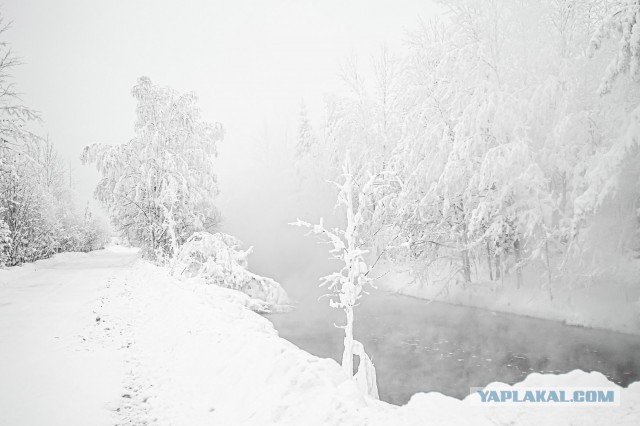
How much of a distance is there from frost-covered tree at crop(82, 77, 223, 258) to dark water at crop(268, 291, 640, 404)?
363 inches

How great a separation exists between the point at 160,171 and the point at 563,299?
22.1 metres

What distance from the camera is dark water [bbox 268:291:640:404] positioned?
1048 centimetres

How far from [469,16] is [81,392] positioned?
20447 mm

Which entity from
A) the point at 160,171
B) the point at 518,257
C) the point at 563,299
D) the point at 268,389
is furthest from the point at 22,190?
the point at 563,299

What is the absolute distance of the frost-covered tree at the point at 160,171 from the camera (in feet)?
70.6

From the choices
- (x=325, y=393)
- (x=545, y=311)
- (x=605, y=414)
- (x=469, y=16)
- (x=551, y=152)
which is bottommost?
(x=545, y=311)

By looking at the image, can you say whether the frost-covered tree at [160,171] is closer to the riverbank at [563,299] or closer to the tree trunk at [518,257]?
the riverbank at [563,299]

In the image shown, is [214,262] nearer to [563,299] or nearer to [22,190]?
[22,190]

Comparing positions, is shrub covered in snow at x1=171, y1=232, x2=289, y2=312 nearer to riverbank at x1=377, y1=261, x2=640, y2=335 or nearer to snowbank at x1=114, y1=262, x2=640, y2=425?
snowbank at x1=114, y1=262, x2=640, y2=425

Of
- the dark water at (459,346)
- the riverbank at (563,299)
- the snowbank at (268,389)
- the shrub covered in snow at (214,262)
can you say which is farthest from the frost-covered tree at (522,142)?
the shrub covered in snow at (214,262)

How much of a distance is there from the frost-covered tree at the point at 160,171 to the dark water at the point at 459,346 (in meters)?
9.22

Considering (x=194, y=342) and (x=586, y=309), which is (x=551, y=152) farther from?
(x=194, y=342)

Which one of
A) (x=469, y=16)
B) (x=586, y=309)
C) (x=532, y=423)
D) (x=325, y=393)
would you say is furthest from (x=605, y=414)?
(x=469, y=16)

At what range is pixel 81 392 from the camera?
261 inches
